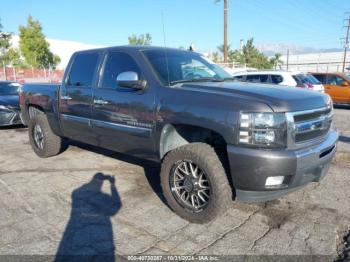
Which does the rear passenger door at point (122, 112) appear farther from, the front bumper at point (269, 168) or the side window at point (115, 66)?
the front bumper at point (269, 168)

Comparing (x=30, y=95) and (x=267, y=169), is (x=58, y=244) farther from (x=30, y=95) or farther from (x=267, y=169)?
(x=30, y=95)

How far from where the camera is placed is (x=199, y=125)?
11.4ft

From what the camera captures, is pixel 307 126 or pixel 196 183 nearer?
pixel 307 126

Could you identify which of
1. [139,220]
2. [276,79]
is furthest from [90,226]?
[276,79]

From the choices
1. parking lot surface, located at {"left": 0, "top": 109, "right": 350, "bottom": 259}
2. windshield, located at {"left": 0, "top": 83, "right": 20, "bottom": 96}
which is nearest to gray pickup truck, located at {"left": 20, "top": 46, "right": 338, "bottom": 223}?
parking lot surface, located at {"left": 0, "top": 109, "right": 350, "bottom": 259}

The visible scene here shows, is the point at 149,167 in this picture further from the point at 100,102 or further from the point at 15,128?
the point at 15,128

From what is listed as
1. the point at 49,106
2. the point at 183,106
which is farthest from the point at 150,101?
the point at 49,106

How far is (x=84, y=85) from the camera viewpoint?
197 inches

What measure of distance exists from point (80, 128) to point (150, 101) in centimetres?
169

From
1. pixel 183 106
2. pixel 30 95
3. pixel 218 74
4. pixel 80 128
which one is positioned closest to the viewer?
pixel 183 106

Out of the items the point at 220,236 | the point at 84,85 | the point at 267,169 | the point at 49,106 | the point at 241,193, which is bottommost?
the point at 220,236

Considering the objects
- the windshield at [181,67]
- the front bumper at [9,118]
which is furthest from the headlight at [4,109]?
the windshield at [181,67]

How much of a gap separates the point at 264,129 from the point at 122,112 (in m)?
1.88

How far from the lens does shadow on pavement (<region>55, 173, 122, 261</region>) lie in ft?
10.1
